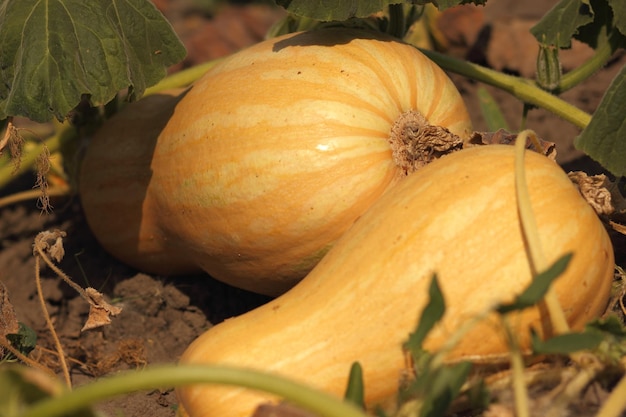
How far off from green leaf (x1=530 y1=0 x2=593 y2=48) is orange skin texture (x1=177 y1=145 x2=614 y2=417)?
104 cm

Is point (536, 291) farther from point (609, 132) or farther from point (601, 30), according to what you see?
point (601, 30)

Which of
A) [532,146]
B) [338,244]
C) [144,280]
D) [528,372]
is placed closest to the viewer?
[528,372]

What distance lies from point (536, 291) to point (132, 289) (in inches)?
66.0

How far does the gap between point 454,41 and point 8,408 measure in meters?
3.22

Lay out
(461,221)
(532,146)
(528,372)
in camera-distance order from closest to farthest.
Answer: (528,372)
(461,221)
(532,146)

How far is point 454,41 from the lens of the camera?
13.2 feet

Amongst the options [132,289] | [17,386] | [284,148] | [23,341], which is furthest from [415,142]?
[17,386]

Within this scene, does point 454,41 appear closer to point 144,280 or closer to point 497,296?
point 144,280

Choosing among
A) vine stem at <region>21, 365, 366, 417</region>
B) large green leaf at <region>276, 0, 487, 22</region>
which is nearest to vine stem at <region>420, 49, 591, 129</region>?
large green leaf at <region>276, 0, 487, 22</region>

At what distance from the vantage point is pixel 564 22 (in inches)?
111

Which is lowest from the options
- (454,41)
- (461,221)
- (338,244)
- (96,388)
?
(454,41)

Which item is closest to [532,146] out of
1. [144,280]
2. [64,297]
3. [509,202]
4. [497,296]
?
[509,202]

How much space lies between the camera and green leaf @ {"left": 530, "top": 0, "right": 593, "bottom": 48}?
2.76 metres

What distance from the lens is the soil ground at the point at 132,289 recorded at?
2457mm
